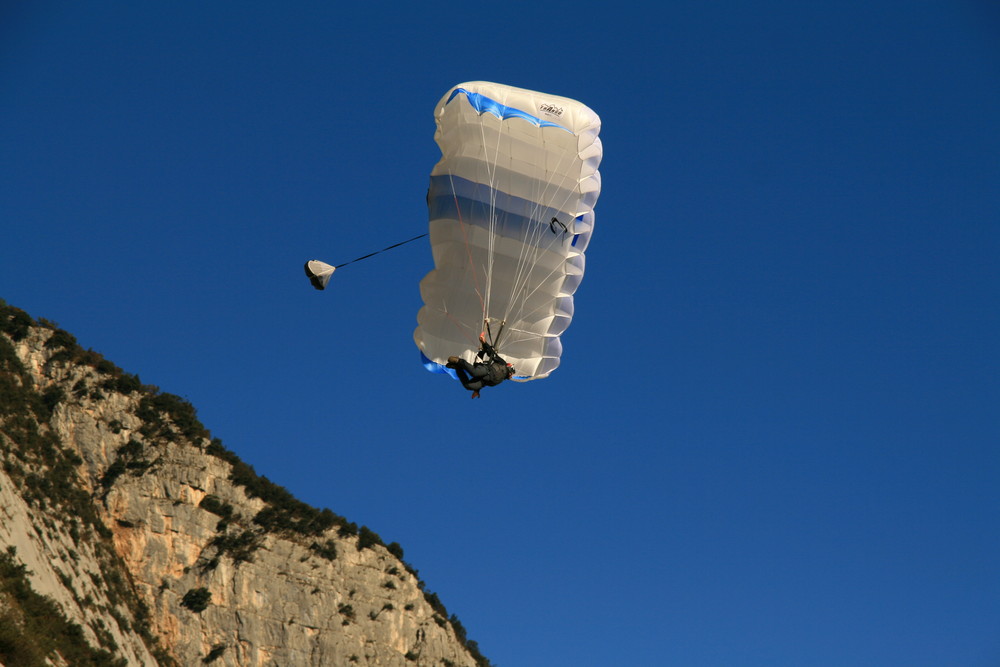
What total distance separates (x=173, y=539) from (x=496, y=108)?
2388cm

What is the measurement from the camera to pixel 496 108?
28.5 metres

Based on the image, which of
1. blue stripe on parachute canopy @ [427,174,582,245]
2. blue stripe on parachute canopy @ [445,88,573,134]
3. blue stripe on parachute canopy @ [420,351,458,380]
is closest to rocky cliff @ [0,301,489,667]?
blue stripe on parachute canopy @ [420,351,458,380]

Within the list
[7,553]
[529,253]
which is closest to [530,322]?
[529,253]

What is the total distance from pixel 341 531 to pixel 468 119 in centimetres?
2588

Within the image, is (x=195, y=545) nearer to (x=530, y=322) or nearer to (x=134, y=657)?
(x=134, y=657)

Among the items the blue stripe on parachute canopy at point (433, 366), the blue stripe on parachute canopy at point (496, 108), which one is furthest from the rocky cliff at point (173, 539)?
the blue stripe on parachute canopy at point (496, 108)

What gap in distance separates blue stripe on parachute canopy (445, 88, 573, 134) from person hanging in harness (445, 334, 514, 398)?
16.1 feet

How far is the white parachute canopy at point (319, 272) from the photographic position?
27.9 m

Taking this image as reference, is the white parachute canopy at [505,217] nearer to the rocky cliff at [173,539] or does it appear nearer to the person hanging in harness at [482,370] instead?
the person hanging in harness at [482,370]

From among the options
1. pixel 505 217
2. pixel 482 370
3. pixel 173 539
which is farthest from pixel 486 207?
pixel 173 539

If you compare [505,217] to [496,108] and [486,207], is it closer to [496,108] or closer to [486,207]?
[486,207]

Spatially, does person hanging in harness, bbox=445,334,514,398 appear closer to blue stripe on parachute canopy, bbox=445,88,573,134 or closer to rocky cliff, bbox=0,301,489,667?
blue stripe on parachute canopy, bbox=445,88,573,134

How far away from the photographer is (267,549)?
→ 157 ft

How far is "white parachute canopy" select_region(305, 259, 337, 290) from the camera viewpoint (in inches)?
1099
